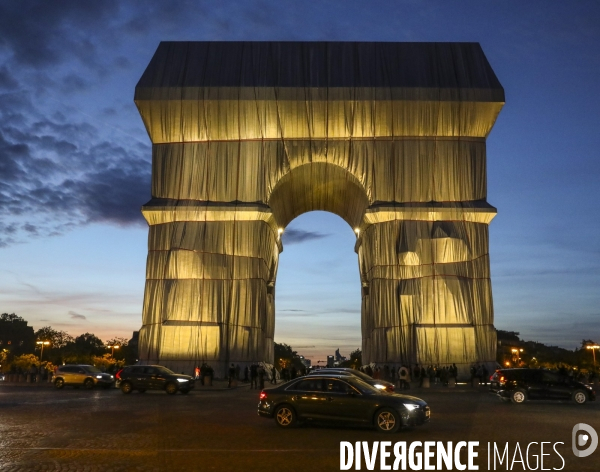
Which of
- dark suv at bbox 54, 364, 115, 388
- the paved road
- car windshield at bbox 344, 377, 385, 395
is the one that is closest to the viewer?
the paved road

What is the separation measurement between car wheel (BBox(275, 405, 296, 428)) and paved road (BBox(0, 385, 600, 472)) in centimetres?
23

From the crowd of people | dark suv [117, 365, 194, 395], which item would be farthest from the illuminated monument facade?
dark suv [117, 365, 194, 395]

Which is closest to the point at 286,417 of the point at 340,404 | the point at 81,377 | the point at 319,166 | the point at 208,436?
the point at 340,404

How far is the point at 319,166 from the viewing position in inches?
1741

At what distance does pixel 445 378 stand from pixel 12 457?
2896cm

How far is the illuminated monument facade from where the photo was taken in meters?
40.0

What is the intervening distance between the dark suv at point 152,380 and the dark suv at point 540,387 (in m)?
12.8

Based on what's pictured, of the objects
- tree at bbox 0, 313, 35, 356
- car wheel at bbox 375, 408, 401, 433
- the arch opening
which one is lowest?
car wheel at bbox 375, 408, 401, 433

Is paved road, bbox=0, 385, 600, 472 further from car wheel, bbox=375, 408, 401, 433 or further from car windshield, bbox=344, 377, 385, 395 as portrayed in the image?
car windshield, bbox=344, 377, 385, 395

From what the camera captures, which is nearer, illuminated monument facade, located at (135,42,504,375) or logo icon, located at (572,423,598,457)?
logo icon, located at (572,423,598,457)

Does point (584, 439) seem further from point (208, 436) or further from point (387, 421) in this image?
point (208, 436)

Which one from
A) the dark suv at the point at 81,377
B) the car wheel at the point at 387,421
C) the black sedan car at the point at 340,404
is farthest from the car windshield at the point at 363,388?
the dark suv at the point at 81,377

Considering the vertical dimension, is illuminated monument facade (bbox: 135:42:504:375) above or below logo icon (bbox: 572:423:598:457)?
above

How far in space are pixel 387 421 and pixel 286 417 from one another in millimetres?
2216
